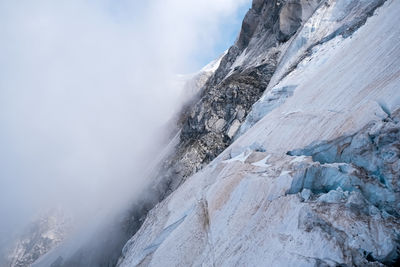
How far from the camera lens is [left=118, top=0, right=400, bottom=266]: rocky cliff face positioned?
1213 centimetres

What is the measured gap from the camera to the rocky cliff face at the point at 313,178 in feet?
39.8

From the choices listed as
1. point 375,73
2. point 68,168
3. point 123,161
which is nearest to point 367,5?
point 375,73

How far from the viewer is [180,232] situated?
20.3m

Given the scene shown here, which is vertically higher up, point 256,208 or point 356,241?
point 256,208

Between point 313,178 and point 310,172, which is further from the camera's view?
point 310,172

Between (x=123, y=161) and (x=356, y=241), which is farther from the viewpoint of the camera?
(x=123, y=161)

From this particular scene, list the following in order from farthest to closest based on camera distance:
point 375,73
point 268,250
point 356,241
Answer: point 375,73 → point 268,250 → point 356,241

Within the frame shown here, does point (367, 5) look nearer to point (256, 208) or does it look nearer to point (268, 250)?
point (256, 208)

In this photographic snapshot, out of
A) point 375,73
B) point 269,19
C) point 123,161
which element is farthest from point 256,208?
point 123,161

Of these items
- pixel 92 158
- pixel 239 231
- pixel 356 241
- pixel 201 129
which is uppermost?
pixel 92 158

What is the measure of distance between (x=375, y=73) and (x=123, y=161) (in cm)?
6803

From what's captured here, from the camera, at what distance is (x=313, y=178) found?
14.9 meters

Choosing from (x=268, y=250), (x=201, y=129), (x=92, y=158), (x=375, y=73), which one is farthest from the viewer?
(x=92, y=158)

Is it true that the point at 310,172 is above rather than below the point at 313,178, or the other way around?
above
